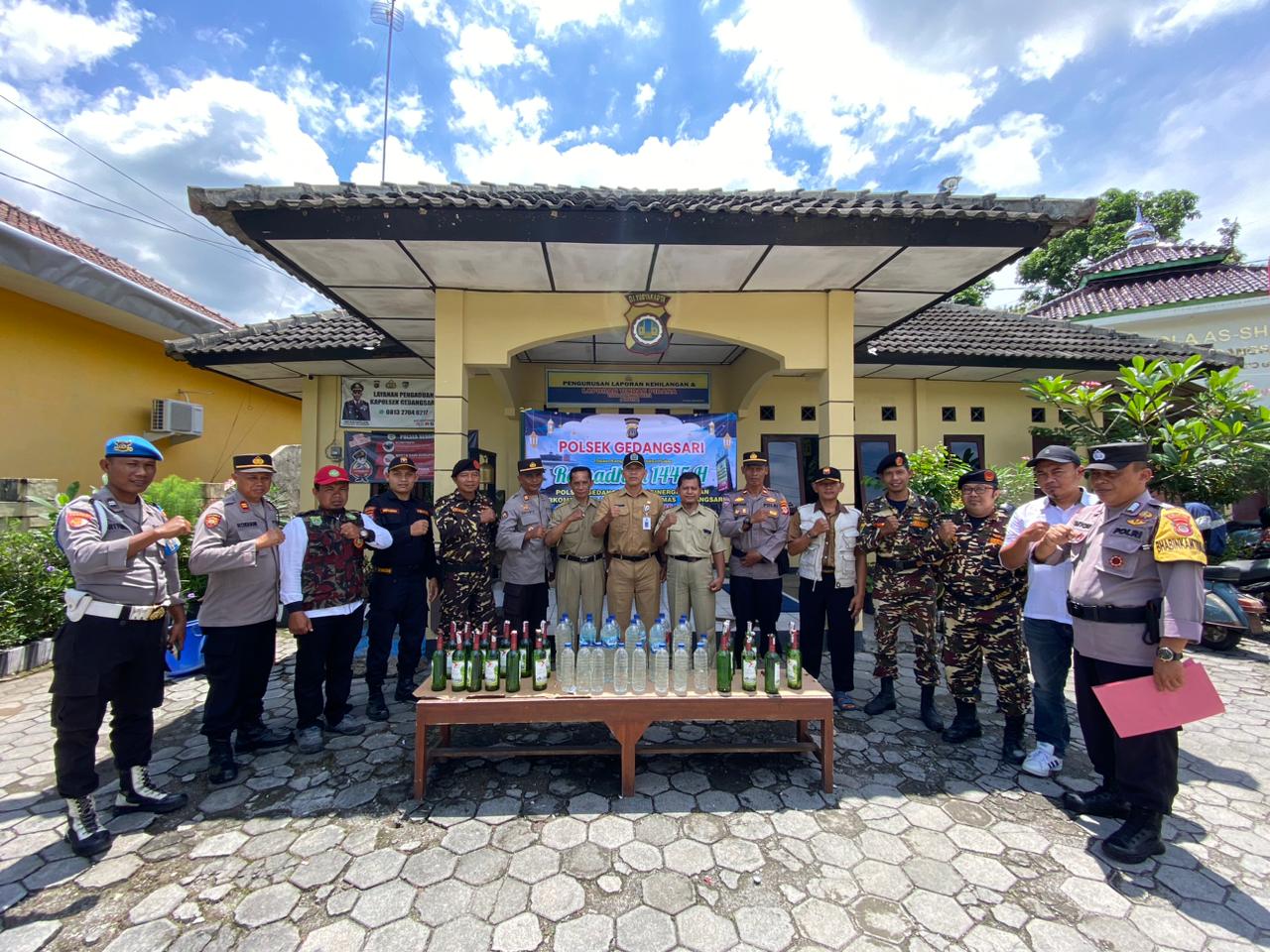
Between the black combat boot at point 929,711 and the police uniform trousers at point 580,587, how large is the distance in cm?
246

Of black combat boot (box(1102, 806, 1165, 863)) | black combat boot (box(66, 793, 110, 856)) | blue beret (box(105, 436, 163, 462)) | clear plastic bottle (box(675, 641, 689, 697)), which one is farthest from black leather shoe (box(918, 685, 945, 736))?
blue beret (box(105, 436, 163, 462))

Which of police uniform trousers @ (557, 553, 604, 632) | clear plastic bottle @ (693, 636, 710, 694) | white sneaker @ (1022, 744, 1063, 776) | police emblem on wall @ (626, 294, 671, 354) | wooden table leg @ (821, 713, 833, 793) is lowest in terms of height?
white sneaker @ (1022, 744, 1063, 776)

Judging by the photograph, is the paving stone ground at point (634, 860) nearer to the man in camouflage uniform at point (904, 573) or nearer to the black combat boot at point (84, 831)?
the black combat boot at point (84, 831)

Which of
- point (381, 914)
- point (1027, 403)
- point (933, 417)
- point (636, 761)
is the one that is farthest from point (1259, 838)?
point (1027, 403)

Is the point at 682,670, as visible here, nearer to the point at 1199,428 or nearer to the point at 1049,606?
the point at 1049,606

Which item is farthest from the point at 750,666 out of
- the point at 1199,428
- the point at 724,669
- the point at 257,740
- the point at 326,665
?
the point at 1199,428

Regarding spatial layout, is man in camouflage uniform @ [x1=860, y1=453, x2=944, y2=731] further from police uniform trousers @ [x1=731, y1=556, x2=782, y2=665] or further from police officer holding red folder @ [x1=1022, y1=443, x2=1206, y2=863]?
police officer holding red folder @ [x1=1022, y1=443, x2=1206, y2=863]

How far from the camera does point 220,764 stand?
9.73ft

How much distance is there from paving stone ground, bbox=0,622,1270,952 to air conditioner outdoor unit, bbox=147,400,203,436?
6.77m

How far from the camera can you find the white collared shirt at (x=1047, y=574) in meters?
2.97

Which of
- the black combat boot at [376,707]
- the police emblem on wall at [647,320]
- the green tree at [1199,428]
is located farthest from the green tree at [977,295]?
the black combat boot at [376,707]

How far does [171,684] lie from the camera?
4.53 metres

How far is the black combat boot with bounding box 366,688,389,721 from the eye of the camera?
12.1ft

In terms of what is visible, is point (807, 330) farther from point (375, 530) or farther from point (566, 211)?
point (375, 530)
